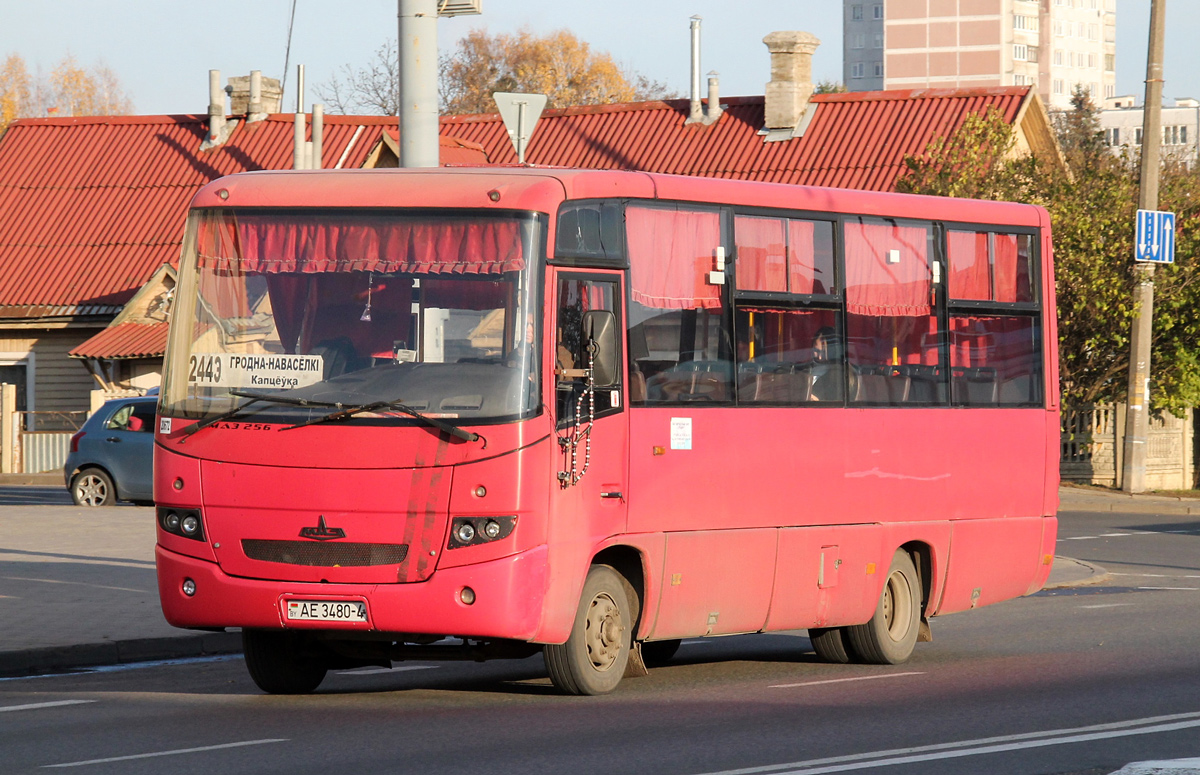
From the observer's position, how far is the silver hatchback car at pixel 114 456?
90.5 ft

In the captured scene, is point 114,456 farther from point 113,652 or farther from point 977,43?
point 977,43

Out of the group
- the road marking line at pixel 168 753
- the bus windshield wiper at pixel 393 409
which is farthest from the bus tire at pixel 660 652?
the road marking line at pixel 168 753

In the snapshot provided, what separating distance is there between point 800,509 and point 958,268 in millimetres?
2570

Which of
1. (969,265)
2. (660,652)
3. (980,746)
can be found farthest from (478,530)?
(969,265)

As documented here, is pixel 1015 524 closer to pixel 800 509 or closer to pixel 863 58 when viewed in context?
pixel 800 509

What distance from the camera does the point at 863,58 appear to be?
19875 centimetres

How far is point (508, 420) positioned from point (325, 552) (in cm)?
120

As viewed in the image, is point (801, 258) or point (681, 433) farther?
point (801, 258)

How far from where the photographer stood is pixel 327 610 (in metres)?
9.79

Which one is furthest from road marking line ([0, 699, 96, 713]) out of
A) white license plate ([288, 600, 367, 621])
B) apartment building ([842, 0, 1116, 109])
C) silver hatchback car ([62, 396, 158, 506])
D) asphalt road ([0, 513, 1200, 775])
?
apartment building ([842, 0, 1116, 109])

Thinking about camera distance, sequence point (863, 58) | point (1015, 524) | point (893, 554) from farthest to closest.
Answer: point (863, 58), point (1015, 524), point (893, 554)

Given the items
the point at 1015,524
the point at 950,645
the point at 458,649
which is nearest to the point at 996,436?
the point at 1015,524

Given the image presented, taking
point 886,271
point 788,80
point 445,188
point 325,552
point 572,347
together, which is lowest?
point 325,552

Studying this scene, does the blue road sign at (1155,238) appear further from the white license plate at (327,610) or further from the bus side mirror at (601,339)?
the white license plate at (327,610)
